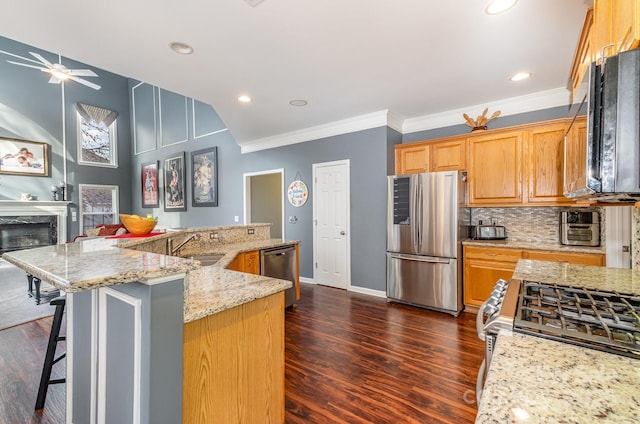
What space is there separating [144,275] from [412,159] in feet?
12.1

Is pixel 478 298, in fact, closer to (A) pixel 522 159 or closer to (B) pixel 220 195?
(A) pixel 522 159

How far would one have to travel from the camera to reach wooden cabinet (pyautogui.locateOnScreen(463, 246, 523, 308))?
312 centimetres

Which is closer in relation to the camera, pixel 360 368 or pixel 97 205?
pixel 360 368

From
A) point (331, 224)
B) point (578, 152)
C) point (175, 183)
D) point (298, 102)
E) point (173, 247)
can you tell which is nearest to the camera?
point (578, 152)

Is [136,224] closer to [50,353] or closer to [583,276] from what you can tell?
[50,353]

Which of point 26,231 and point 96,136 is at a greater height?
→ point 96,136

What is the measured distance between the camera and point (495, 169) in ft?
11.1

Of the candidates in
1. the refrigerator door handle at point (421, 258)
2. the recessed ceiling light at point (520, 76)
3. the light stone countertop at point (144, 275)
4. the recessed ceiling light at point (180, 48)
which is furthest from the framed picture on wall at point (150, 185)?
the recessed ceiling light at point (520, 76)

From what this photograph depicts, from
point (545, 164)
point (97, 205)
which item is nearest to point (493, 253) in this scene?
point (545, 164)

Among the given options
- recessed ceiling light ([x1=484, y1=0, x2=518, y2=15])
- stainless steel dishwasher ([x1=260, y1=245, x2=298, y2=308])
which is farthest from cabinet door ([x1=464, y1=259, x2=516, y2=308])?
recessed ceiling light ([x1=484, y1=0, x2=518, y2=15])

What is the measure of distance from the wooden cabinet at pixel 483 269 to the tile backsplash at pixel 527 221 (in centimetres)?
59

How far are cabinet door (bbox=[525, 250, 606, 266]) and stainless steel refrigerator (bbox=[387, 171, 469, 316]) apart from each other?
0.72 m

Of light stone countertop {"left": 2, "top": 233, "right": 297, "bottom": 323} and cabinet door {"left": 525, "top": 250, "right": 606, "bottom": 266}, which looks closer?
light stone countertop {"left": 2, "top": 233, "right": 297, "bottom": 323}

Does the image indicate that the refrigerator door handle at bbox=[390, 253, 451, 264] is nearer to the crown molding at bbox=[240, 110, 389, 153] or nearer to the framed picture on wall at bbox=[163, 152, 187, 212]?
the crown molding at bbox=[240, 110, 389, 153]
